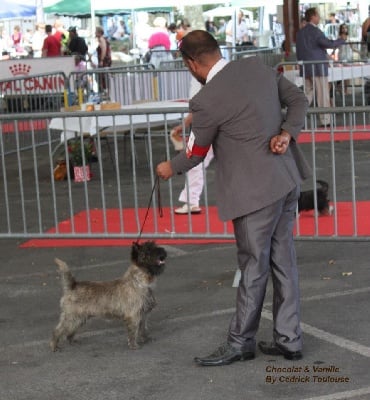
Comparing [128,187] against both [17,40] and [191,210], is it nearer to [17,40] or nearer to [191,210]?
[191,210]

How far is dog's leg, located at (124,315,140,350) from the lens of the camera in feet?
20.8

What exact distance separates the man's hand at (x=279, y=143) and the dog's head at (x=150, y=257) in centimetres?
105

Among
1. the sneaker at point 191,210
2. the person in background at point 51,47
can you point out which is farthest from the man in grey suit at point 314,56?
the person in background at point 51,47

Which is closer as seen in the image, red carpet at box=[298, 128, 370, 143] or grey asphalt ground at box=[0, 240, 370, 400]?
grey asphalt ground at box=[0, 240, 370, 400]

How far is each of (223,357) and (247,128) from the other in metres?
1.32

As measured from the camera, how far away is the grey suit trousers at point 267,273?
5.80 metres

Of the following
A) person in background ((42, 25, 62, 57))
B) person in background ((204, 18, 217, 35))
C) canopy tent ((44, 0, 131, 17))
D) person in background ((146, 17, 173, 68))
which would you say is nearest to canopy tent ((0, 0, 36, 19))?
person in background ((42, 25, 62, 57))

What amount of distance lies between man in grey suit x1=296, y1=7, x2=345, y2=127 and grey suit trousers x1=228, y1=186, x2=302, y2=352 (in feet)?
41.9

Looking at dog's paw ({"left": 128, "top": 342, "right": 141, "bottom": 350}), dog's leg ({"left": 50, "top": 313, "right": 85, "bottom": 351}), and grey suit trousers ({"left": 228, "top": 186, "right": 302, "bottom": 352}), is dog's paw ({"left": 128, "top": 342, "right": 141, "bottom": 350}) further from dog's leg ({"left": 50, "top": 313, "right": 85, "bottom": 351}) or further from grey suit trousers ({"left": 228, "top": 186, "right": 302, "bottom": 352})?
grey suit trousers ({"left": 228, "top": 186, "right": 302, "bottom": 352})

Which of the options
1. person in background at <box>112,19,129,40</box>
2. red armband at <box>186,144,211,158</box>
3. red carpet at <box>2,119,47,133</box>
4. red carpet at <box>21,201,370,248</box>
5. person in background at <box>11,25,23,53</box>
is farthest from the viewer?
person in background at <box>112,19,129,40</box>

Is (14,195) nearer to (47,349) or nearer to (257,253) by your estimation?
(47,349)

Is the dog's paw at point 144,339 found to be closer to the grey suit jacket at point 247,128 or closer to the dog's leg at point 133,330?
the dog's leg at point 133,330

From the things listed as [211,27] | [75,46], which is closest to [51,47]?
[75,46]

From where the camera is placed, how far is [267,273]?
5.88 m
